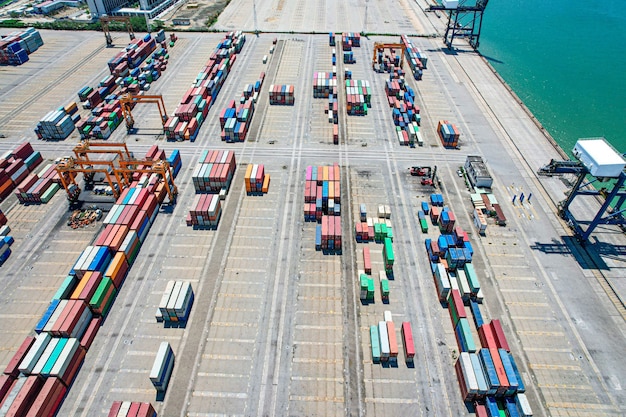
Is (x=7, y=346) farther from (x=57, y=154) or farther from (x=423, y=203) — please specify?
(x=423, y=203)

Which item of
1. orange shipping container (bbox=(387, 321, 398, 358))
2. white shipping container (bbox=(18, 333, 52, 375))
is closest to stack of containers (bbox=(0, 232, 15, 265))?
white shipping container (bbox=(18, 333, 52, 375))

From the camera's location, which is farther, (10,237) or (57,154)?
(57,154)

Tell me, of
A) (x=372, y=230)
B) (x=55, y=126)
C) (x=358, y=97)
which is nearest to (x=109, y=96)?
(x=55, y=126)

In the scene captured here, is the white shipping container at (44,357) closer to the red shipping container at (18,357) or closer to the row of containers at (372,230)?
the red shipping container at (18,357)

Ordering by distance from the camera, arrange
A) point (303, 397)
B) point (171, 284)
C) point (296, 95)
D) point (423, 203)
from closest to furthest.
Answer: point (303, 397) < point (171, 284) < point (423, 203) < point (296, 95)

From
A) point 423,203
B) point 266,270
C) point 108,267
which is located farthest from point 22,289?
point 423,203

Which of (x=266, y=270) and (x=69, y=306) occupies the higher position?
(x=69, y=306)

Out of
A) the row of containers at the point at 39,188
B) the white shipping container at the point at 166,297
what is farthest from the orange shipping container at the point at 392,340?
the row of containers at the point at 39,188

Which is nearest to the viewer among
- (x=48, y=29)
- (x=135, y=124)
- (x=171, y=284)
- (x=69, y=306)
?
(x=69, y=306)
